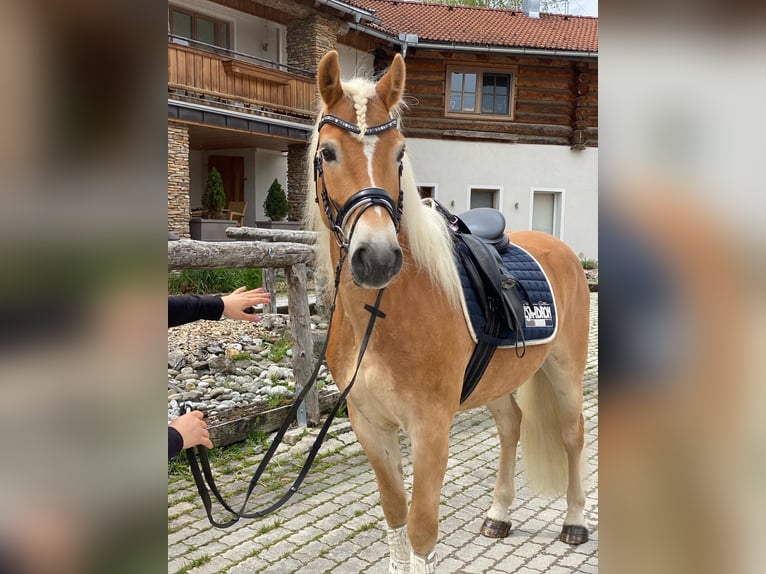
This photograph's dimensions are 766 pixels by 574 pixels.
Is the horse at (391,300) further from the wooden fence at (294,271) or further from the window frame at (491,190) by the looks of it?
the window frame at (491,190)

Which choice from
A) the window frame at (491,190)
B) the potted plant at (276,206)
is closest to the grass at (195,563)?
the potted plant at (276,206)

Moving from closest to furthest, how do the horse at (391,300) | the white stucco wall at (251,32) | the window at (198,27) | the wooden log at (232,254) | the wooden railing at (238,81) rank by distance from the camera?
the horse at (391,300), the wooden log at (232,254), the wooden railing at (238,81), the window at (198,27), the white stucco wall at (251,32)

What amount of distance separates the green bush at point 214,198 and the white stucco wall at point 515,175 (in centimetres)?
634

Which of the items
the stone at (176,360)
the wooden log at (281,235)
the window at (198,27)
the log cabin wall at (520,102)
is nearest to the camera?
the stone at (176,360)

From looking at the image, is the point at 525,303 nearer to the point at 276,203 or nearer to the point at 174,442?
the point at 174,442

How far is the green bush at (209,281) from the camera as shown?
9.48m

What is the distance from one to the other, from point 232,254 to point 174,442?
10.4ft

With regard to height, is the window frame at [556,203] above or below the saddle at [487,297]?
above

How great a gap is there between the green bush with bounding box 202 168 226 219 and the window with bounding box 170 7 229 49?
312 cm

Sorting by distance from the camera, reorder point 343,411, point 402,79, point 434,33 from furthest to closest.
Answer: point 434,33, point 343,411, point 402,79
